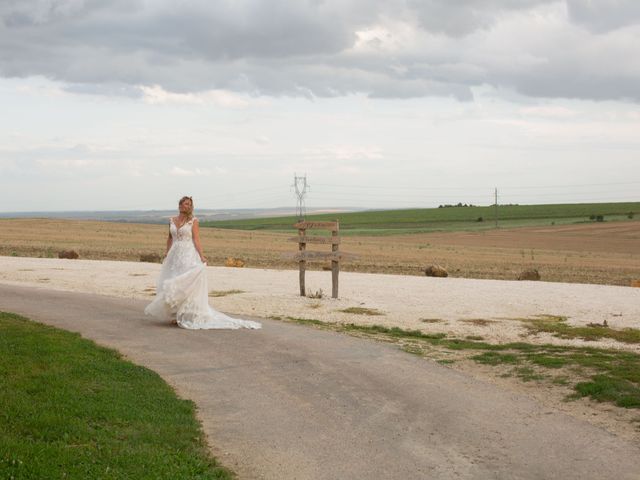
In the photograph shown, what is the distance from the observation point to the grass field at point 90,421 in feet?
23.1

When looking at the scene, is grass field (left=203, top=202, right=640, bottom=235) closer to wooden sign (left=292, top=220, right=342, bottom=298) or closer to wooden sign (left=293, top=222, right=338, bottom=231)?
wooden sign (left=292, top=220, right=342, bottom=298)

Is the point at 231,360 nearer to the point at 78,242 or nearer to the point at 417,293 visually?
the point at 417,293

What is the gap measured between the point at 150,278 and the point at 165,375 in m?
15.9

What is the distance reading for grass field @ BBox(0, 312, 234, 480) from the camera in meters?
7.04

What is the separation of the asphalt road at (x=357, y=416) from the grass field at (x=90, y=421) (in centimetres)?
41

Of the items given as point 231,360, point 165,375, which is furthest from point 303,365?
point 165,375

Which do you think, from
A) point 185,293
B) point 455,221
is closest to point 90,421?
point 185,293

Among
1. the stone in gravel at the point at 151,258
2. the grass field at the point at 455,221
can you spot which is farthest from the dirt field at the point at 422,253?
the grass field at the point at 455,221

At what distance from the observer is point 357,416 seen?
9.47 meters

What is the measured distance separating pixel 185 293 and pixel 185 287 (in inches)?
4.8

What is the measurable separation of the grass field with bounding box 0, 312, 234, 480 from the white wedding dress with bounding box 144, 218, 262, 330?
4.05 meters

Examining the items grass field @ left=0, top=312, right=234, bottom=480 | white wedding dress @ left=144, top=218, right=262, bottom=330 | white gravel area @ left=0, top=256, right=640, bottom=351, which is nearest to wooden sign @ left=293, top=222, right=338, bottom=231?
white gravel area @ left=0, top=256, right=640, bottom=351

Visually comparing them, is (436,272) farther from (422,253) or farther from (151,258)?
(422,253)

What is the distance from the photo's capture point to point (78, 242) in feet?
168
